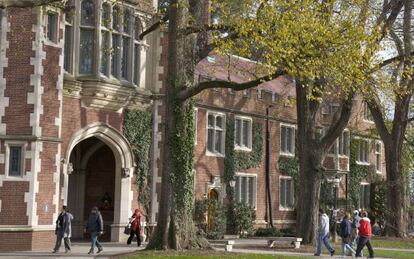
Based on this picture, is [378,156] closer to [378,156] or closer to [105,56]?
[378,156]

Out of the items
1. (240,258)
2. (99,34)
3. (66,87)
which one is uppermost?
(99,34)

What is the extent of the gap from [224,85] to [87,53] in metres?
8.28

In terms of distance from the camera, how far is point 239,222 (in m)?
37.7

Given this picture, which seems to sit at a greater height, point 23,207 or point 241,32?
point 241,32

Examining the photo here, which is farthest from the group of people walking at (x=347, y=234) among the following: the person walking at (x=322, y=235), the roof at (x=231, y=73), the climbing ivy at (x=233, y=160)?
the climbing ivy at (x=233, y=160)

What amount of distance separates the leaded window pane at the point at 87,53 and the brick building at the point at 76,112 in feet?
0.11

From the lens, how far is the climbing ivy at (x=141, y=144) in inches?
1179

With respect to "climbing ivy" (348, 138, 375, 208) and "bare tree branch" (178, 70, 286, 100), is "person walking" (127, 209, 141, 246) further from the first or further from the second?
"climbing ivy" (348, 138, 375, 208)

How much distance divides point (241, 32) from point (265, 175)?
21.4 metres

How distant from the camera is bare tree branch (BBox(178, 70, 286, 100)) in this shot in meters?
20.8

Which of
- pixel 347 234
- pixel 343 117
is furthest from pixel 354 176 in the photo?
pixel 347 234

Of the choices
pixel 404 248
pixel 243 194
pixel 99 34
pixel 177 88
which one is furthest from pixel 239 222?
pixel 177 88

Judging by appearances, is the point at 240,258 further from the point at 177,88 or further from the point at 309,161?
the point at 309,161

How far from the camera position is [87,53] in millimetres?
28141
